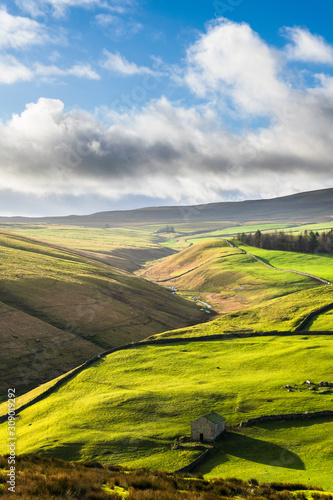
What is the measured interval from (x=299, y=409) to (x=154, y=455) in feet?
49.2

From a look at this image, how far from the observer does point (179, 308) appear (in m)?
114

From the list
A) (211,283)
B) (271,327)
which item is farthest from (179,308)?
(271,327)

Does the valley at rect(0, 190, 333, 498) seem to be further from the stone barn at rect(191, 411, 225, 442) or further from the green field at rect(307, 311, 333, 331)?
the stone barn at rect(191, 411, 225, 442)

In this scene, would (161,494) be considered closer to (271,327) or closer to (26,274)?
(271,327)

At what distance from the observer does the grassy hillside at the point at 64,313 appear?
229ft

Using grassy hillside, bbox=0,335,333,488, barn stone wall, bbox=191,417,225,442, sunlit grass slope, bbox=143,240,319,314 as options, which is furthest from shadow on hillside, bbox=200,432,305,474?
sunlit grass slope, bbox=143,240,319,314

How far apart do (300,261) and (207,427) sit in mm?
132359

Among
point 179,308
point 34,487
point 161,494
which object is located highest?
point 34,487

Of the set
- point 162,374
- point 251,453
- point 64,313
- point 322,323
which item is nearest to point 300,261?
point 322,323

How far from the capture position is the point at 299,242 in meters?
176

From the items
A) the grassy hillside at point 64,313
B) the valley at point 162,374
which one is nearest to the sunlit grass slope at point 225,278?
the valley at point 162,374

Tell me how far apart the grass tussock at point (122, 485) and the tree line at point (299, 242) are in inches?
5981

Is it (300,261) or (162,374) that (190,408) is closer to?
(162,374)

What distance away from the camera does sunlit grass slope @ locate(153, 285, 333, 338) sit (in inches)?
2729
